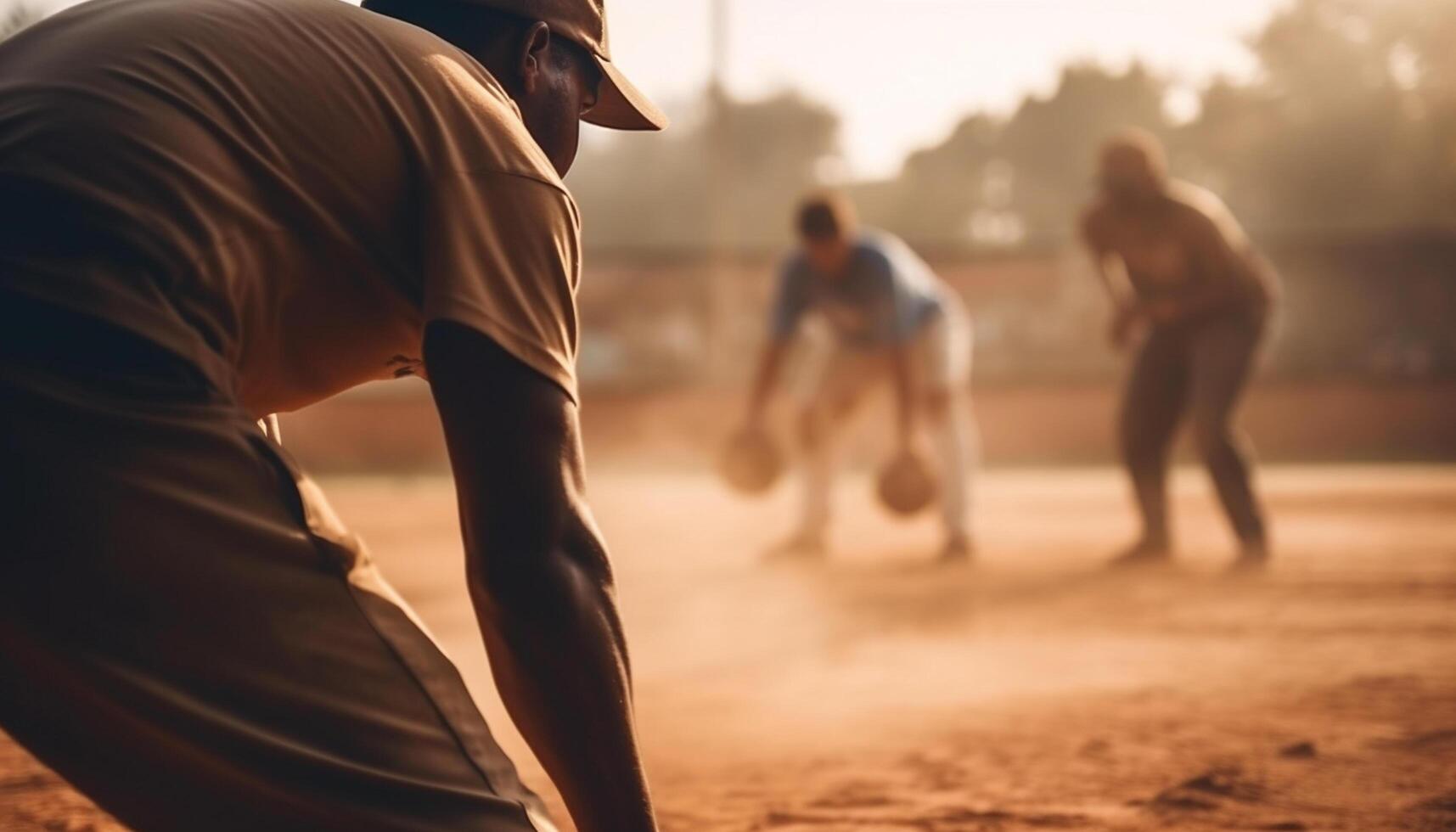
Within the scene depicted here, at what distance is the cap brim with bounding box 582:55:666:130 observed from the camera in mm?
1951

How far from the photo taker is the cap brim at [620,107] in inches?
76.8

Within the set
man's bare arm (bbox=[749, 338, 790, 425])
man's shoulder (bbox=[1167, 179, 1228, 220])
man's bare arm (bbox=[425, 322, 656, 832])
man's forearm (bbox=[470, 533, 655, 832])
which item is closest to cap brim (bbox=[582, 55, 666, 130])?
man's bare arm (bbox=[425, 322, 656, 832])

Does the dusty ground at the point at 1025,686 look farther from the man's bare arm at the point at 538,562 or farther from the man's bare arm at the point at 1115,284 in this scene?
the man's bare arm at the point at 538,562

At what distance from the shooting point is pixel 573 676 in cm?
152

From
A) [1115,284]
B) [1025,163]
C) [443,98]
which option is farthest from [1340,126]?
[443,98]

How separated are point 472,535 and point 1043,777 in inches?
84.7

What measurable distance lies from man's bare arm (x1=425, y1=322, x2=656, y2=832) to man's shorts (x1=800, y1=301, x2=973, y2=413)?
6905mm

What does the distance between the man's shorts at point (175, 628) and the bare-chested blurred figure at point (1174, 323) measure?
265 inches

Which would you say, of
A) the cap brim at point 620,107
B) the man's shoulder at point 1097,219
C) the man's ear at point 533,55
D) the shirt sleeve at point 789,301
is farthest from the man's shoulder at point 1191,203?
the man's ear at point 533,55

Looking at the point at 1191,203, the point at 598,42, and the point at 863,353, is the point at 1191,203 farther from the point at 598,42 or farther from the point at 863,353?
the point at 598,42

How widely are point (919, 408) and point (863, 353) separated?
0.51 metres

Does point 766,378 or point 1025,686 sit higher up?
point 766,378

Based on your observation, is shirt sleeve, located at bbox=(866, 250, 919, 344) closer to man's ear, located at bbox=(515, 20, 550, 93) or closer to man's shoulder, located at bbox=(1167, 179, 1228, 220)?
man's shoulder, located at bbox=(1167, 179, 1228, 220)

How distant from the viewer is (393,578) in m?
7.52
